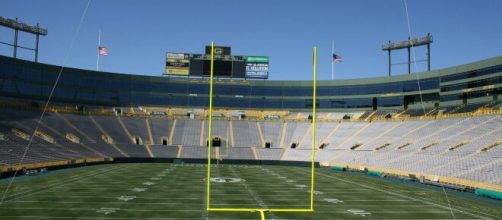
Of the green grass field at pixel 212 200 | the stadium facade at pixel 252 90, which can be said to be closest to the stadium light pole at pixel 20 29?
the stadium facade at pixel 252 90

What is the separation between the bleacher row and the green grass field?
8.99 metres

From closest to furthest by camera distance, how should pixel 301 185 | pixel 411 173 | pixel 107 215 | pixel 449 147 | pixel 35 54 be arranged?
pixel 107 215 → pixel 301 185 → pixel 411 173 → pixel 449 147 → pixel 35 54

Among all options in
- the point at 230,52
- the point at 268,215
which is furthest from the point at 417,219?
the point at 230,52

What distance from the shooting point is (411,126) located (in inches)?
2522

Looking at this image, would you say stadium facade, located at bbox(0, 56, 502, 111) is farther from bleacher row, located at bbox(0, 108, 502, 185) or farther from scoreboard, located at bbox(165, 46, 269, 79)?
bleacher row, located at bbox(0, 108, 502, 185)

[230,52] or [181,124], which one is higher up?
[230,52]

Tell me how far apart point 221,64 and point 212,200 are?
51.5 meters

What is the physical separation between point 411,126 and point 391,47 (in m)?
21.9

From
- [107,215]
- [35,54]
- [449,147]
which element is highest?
[35,54]

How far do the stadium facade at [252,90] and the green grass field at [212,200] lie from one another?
33713mm

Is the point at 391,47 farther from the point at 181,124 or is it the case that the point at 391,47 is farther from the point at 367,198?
the point at 367,198

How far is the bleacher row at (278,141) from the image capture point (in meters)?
45.2

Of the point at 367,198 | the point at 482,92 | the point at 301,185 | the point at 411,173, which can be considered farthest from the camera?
the point at 482,92

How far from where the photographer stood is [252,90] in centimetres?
8500
